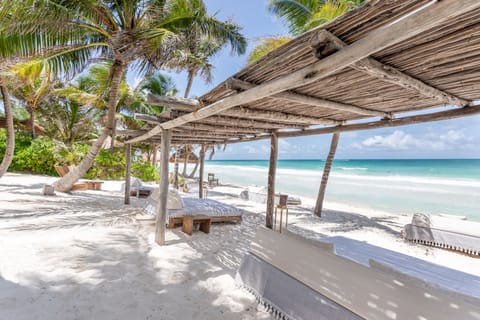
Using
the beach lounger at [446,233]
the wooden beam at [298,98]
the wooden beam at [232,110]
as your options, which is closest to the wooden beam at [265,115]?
the wooden beam at [232,110]

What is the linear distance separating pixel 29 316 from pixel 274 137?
4.33 metres

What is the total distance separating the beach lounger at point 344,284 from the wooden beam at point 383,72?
4.96ft

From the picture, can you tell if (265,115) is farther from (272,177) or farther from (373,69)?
(272,177)

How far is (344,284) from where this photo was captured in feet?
6.46

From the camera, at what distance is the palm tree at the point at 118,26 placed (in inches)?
184

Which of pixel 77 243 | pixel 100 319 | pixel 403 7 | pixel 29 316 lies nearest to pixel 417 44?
pixel 403 7

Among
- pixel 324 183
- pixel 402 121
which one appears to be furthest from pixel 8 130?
pixel 402 121

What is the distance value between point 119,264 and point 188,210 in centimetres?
212

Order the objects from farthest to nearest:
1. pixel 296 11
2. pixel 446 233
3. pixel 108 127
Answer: pixel 296 11 → pixel 108 127 → pixel 446 233

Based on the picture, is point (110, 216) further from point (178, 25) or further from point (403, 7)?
point (403, 7)

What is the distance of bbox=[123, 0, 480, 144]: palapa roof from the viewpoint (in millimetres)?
1258

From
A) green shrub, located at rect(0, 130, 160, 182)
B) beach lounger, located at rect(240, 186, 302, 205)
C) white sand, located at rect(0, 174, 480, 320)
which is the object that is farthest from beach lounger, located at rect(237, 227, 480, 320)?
green shrub, located at rect(0, 130, 160, 182)

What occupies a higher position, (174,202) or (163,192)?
(163,192)

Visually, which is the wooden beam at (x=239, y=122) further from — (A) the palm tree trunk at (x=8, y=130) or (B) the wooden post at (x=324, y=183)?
(A) the palm tree trunk at (x=8, y=130)
